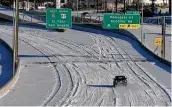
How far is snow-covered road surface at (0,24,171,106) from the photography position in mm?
33478

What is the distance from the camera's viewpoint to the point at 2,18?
325 ft

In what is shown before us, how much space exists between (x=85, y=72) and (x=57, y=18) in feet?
34.3

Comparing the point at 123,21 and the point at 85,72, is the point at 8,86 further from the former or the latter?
the point at 123,21

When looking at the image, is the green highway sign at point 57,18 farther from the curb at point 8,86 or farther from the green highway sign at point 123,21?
the curb at point 8,86

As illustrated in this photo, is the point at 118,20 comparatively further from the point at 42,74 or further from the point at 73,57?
the point at 42,74

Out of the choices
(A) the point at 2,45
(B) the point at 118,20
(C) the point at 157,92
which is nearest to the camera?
(C) the point at 157,92

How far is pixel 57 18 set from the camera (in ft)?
178

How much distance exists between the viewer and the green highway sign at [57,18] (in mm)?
54156

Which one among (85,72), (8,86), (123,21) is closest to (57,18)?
(123,21)

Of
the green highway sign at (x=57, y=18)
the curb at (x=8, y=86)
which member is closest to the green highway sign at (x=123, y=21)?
the green highway sign at (x=57, y=18)

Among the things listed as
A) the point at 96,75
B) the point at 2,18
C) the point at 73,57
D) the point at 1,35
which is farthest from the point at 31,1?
the point at 96,75

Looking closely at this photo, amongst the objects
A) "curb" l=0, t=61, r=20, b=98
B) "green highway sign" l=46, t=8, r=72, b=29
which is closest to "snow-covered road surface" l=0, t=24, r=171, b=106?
"curb" l=0, t=61, r=20, b=98

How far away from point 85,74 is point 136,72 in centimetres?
471

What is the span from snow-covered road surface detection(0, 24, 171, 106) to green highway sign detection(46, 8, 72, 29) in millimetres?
3584
